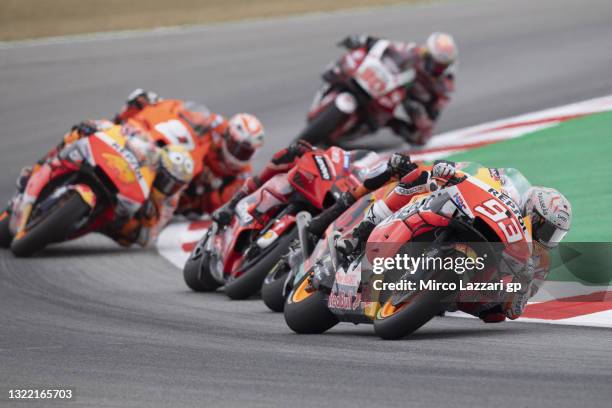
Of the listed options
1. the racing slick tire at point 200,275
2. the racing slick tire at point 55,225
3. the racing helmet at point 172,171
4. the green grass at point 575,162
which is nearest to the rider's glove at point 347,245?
the racing slick tire at point 200,275

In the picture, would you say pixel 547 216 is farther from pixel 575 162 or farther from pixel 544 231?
pixel 575 162

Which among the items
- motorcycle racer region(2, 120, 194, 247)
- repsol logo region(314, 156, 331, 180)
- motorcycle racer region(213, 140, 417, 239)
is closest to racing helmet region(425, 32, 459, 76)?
motorcycle racer region(2, 120, 194, 247)

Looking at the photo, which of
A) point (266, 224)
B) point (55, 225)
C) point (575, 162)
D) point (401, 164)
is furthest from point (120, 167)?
point (401, 164)

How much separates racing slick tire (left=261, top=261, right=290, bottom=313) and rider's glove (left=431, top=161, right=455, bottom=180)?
2.09 metres

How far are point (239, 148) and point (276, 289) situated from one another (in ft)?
15.2

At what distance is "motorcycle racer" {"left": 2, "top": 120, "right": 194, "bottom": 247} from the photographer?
13.5 meters

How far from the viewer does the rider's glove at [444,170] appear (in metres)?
8.02

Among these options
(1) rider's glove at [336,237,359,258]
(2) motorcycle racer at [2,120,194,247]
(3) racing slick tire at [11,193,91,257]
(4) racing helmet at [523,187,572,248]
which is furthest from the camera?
(2) motorcycle racer at [2,120,194,247]

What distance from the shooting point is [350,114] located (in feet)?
55.6

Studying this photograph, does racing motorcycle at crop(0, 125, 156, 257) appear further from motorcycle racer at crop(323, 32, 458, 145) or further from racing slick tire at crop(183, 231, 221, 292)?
motorcycle racer at crop(323, 32, 458, 145)

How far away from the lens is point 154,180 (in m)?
13.6

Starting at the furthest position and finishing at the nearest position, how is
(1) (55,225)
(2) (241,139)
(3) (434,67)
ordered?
(3) (434,67) < (2) (241,139) < (1) (55,225)

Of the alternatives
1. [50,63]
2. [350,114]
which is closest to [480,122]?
[350,114]

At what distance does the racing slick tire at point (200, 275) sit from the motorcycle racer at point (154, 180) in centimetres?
216
